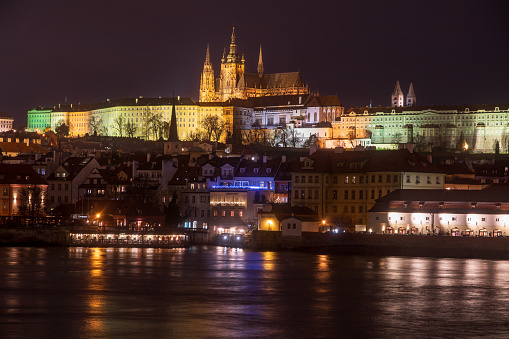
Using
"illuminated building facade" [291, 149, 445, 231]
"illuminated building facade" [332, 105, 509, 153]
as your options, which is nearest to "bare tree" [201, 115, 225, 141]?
"illuminated building facade" [332, 105, 509, 153]

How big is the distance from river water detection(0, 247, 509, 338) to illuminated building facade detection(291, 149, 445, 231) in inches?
406

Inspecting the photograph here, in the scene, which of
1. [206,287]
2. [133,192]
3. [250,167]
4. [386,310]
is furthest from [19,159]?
[386,310]

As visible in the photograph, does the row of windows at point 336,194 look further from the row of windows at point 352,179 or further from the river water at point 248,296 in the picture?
the river water at point 248,296

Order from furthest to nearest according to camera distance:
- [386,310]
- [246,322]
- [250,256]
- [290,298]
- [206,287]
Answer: [250,256], [206,287], [290,298], [386,310], [246,322]

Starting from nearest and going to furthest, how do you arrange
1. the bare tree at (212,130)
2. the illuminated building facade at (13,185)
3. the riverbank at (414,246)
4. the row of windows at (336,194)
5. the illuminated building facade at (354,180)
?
the riverbank at (414,246), the illuminated building facade at (354,180), the row of windows at (336,194), the illuminated building facade at (13,185), the bare tree at (212,130)

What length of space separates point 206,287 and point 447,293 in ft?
32.7

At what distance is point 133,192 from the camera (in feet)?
256

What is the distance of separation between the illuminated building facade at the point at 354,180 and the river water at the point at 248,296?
10324mm

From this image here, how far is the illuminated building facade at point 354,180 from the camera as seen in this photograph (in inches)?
2623

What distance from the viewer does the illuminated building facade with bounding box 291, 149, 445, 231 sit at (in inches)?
2623

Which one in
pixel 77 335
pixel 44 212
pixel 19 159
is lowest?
pixel 77 335

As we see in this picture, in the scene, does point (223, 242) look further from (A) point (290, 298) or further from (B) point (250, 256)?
(A) point (290, 298)

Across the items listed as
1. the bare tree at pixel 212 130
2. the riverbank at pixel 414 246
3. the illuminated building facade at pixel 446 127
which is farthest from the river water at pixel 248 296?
the illuminated building facade at pixel 446 127

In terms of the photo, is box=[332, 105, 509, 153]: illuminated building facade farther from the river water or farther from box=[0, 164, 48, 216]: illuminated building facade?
the river water
